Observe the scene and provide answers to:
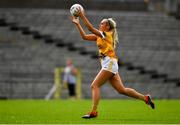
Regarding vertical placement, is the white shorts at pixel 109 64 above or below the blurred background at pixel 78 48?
above

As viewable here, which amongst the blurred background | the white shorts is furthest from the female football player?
the blurred background

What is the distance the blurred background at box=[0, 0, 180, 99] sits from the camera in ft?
124

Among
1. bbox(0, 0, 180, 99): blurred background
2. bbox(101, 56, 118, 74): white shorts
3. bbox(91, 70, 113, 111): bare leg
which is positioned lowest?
bbox(0, 0, 180, 99): blurred background

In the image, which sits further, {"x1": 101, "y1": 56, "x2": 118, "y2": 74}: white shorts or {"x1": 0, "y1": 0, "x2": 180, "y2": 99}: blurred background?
{"x1": 0, "y1": 0, "x2": 180, "y2": 99}: blurred background

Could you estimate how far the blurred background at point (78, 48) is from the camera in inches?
1486

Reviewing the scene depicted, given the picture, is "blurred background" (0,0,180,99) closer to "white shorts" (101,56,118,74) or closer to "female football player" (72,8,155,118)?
"female football player" (72,8,155,118)

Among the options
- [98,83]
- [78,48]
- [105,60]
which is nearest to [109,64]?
[105,60]

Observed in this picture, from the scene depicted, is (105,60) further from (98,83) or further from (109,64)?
(98,83)

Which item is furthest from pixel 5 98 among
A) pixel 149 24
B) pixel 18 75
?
pixel 149 24

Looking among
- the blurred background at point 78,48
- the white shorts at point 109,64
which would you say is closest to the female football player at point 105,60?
the white shorts at point 109,64

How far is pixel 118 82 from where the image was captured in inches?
754

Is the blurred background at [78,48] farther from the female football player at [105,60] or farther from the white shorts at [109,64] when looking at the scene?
the white shorts at [109,64]

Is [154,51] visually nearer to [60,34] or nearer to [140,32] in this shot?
[140,32]

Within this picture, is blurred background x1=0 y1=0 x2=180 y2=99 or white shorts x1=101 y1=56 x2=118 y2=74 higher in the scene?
white shorts x1=101 y1=56 x2=118 y2=74
